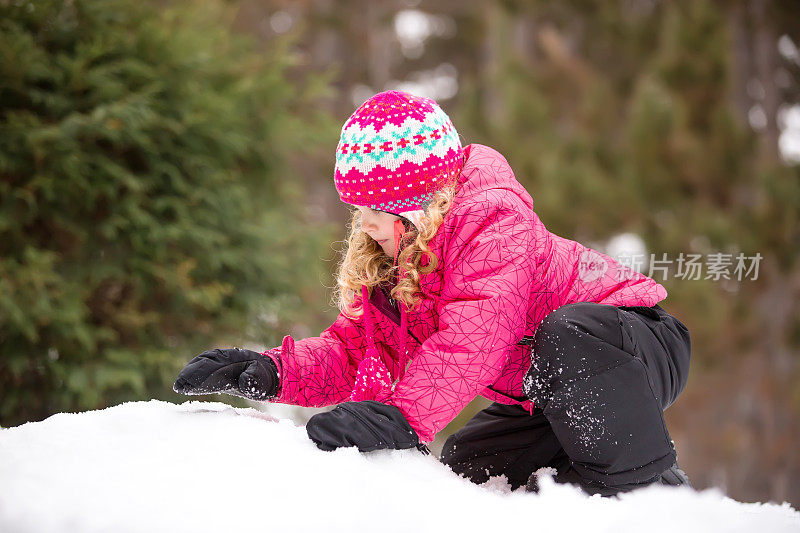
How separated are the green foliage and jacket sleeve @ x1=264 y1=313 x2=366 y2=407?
129 centimetres

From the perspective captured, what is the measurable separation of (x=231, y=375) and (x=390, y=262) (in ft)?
1.67

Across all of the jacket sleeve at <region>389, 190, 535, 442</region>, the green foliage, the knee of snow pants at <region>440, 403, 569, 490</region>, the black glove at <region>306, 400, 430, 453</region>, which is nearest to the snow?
the black glove at <region>306, 400, 430, 453</region>

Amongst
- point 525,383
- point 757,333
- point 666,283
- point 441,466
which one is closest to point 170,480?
point 441,466

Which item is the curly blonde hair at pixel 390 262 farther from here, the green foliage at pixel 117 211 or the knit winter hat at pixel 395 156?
the green foliage at pixel 117 211

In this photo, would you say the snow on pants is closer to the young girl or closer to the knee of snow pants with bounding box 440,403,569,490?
the young girl

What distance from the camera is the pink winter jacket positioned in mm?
1541

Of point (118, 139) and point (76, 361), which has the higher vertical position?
point (118, 139)

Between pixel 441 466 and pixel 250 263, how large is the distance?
204cm

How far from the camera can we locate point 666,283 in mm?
5816

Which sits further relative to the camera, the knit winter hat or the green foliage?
the green foliage

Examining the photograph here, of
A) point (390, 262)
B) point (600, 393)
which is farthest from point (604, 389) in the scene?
point (390, 262)

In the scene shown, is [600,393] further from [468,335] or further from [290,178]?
[290,178]

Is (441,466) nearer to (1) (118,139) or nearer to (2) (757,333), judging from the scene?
(1) (118,139)

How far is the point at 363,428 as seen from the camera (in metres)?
1.44
